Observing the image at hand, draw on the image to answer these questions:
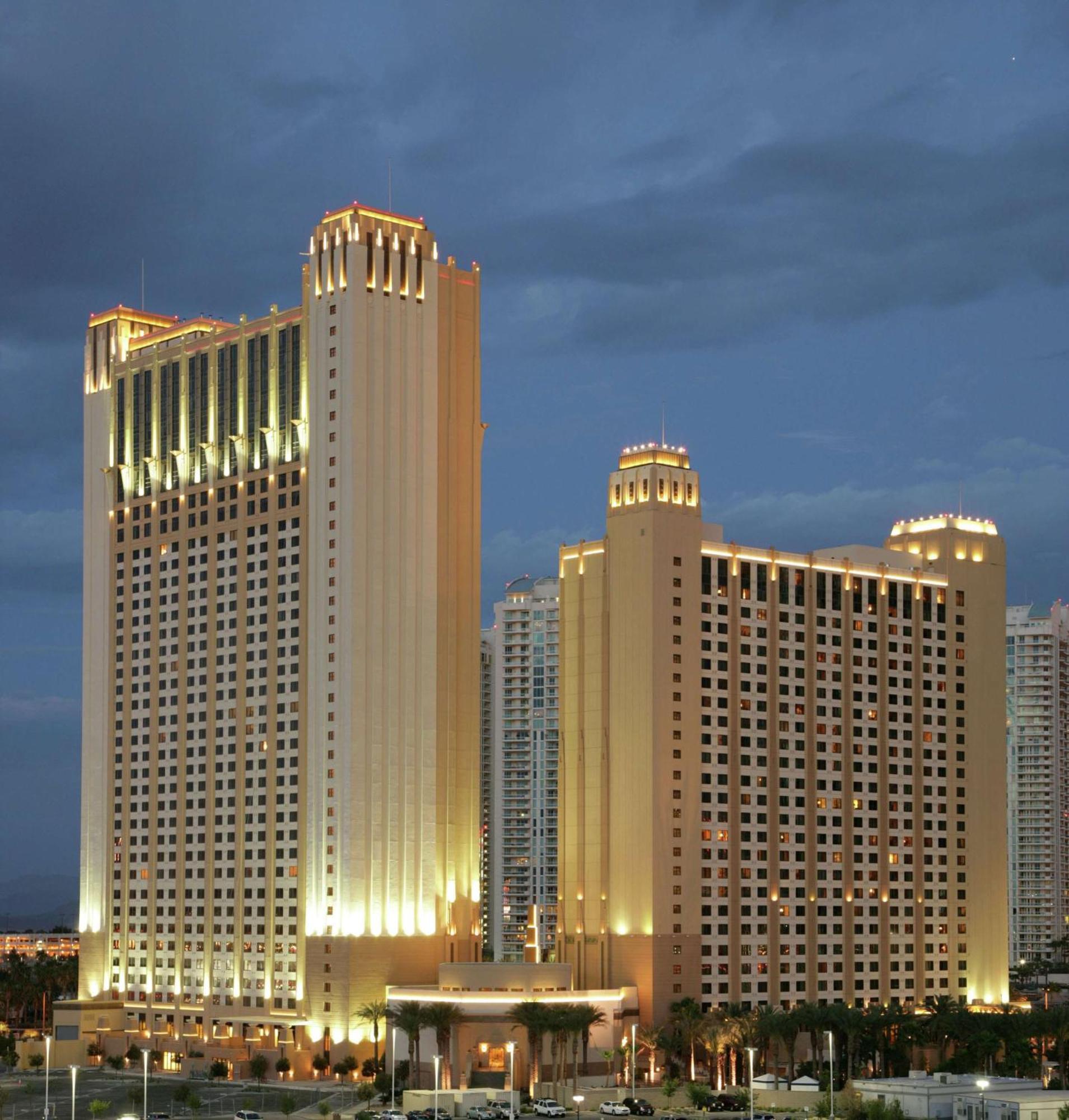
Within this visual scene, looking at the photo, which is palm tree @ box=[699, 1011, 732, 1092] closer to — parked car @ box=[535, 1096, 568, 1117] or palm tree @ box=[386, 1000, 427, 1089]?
parked car @ box=[535, 1096, 568, 1117]

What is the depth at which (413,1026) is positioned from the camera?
393ft

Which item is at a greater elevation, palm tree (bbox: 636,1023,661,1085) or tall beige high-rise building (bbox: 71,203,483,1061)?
tall beige high-rise building (bbox: 71,203,483,1061)

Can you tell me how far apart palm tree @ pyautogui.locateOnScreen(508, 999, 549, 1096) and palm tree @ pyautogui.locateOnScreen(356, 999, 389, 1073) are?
8556 mm

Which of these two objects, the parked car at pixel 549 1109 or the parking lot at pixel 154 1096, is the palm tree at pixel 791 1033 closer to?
the parked car at pixel 549 1109

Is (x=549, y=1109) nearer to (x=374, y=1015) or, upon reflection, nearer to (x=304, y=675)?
(x=374, y=1015)

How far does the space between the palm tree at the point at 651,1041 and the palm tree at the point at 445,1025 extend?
37.7 feet

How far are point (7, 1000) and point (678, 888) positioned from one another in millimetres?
61606

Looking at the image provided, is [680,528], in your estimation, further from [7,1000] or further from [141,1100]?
[7,1000]

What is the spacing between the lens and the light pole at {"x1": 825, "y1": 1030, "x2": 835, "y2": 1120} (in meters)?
106

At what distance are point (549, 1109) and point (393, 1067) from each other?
531 inches

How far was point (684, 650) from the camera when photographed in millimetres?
135625

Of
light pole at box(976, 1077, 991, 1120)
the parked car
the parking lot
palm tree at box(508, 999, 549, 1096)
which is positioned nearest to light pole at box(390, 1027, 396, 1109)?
the parking lot

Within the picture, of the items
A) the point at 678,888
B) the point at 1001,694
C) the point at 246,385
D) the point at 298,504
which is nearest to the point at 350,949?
the point at 678,888

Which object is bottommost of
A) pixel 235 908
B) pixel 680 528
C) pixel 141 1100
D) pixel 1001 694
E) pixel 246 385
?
pixel 141 1100
